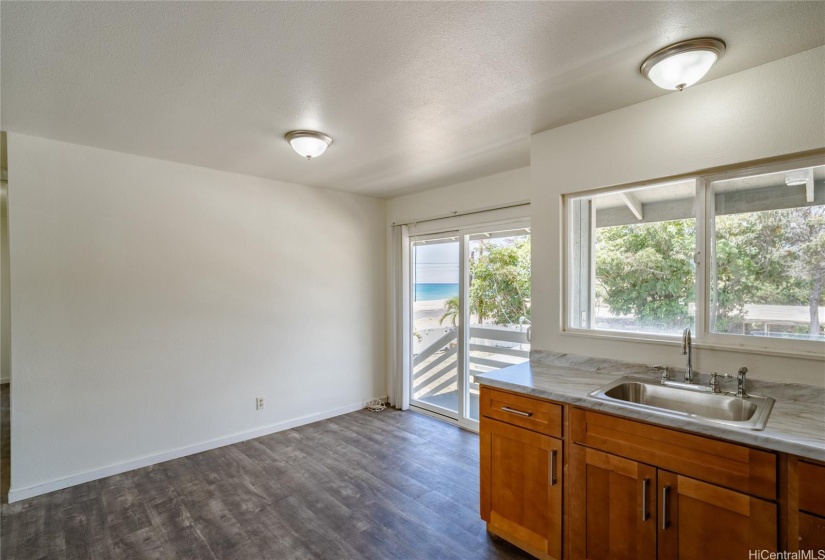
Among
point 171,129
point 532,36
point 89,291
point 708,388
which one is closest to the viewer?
point 532,36

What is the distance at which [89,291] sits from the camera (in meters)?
2.89

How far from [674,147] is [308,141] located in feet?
7.35

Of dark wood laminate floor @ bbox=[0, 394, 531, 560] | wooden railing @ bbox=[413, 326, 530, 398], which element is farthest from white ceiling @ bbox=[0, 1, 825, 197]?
dark wood laminate floor @ bbox=[0, 394, 531, 560]

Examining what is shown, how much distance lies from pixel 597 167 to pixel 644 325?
3.35 feet

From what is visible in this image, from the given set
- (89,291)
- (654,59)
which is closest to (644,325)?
(654,59)

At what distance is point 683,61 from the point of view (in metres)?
1.70

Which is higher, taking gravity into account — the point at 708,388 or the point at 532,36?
the point at 532,36

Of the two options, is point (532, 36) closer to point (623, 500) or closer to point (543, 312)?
point (543, 312)

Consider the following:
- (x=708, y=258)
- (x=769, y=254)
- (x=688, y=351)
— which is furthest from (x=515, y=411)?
(x=769, y=254)

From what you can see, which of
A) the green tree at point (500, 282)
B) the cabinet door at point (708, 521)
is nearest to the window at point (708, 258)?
the cabinet door at point (708, 521)

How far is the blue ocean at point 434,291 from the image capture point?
4.17 metres

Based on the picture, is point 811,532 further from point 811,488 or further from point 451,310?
point 451,310

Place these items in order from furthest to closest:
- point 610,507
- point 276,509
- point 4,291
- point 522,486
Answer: point 4,291 → point 276,509 → point 522,486 → point 610,507

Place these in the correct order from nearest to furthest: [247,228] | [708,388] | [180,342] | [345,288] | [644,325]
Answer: [708,388] < [644,325] < [180,342] < [247,228] < [345,288]
